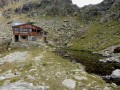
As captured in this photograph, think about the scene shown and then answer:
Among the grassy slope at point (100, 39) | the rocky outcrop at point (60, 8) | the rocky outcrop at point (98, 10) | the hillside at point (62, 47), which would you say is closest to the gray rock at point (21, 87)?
the hillside at point (62, 47)

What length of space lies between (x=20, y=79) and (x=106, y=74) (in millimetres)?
17273

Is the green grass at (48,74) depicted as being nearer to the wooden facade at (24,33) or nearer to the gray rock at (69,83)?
the gray rock at (69,83)

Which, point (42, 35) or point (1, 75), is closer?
point (1, 75)

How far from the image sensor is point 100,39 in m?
96.2

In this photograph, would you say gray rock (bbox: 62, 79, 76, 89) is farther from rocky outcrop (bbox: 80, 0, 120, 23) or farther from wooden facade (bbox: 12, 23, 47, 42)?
rocky outcrop (bbox: 80, 0, 120, 23)

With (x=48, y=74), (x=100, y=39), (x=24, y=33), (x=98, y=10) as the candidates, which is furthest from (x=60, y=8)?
(x=48, y=74)

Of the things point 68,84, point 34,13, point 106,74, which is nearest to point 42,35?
point 106,74

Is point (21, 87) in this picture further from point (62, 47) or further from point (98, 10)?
point (98, 10)

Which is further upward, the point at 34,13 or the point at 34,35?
the point at 34,13

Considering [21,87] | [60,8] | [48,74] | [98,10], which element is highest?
[60,8]

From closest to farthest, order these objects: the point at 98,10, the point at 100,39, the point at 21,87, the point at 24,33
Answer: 1. the point at 21,87
2. the point at 24,33
3. the point at 100,39
4. the point at 98,10

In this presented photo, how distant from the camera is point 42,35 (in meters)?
97.9

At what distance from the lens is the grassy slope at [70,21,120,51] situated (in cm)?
8734

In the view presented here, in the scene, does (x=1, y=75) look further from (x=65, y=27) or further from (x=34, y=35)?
(x=65, y=27)
